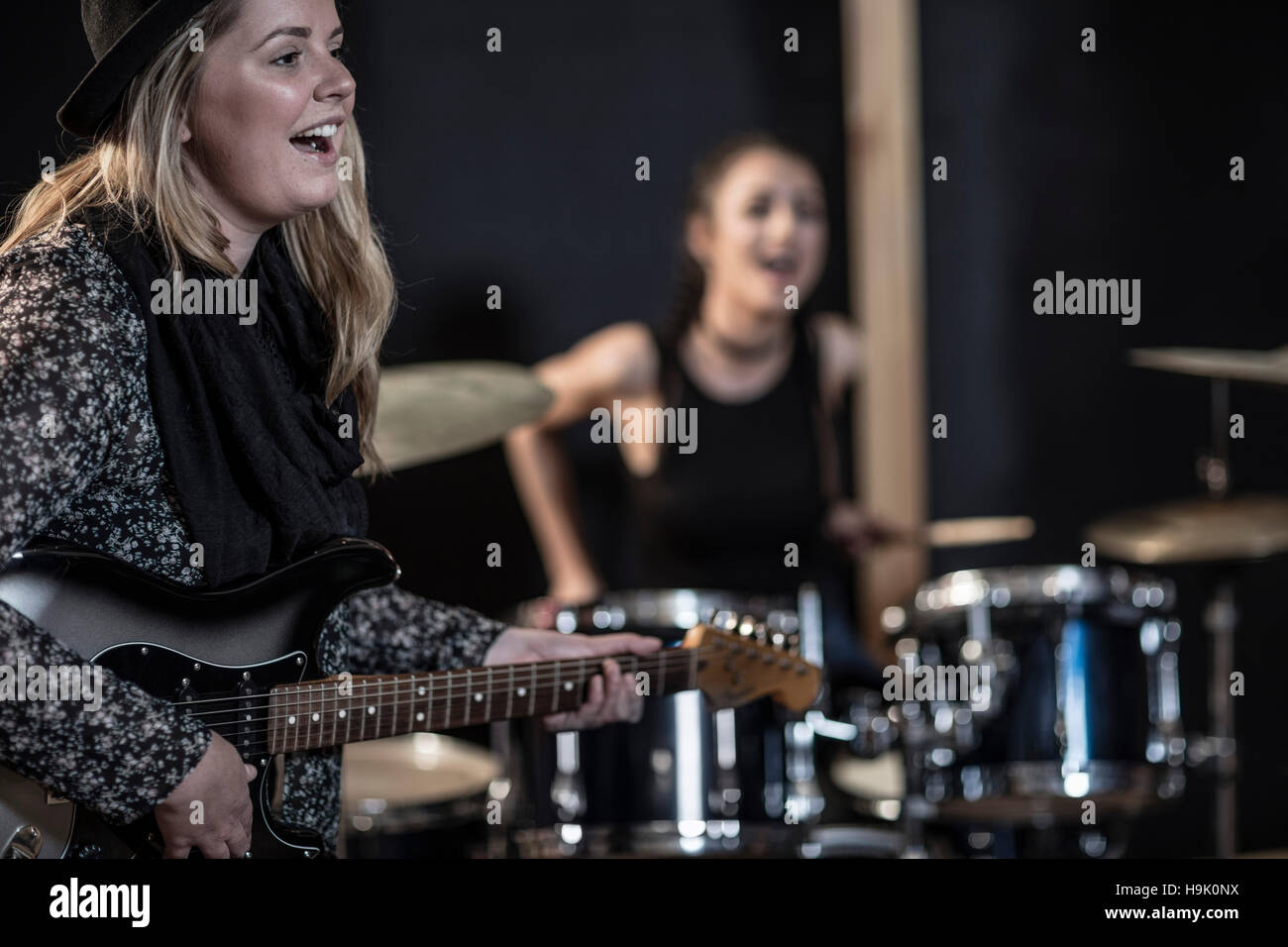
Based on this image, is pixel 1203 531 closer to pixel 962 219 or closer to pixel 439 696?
pixel 962 219

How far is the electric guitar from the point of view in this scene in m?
1.48

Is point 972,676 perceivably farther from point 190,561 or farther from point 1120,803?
point 190,561

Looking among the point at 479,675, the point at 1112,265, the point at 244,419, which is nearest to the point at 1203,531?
the point at 1112,265

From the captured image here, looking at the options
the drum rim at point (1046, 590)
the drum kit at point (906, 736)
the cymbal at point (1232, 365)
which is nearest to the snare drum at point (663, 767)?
the drum kit at point (906, 736)

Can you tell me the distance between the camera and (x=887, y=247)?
4.39 metres

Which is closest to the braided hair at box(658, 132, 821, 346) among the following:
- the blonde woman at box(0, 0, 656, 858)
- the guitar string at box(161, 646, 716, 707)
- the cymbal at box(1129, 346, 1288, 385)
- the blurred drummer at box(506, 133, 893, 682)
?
the blurred drummer at box(506, 133, 893, 682)

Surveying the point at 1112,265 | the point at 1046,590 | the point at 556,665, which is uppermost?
the point at 1112,265

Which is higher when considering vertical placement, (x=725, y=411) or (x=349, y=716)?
(x=725, y=411)

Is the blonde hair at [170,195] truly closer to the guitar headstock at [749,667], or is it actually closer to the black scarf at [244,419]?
the black scarf at [244,419]

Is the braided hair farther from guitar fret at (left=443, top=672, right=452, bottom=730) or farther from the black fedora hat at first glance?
the black fedora hat

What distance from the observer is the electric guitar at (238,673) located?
→ 1.48m

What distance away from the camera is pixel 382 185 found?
3840mm

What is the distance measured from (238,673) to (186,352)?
35 cm

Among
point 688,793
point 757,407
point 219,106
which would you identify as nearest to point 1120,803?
point 688,793
